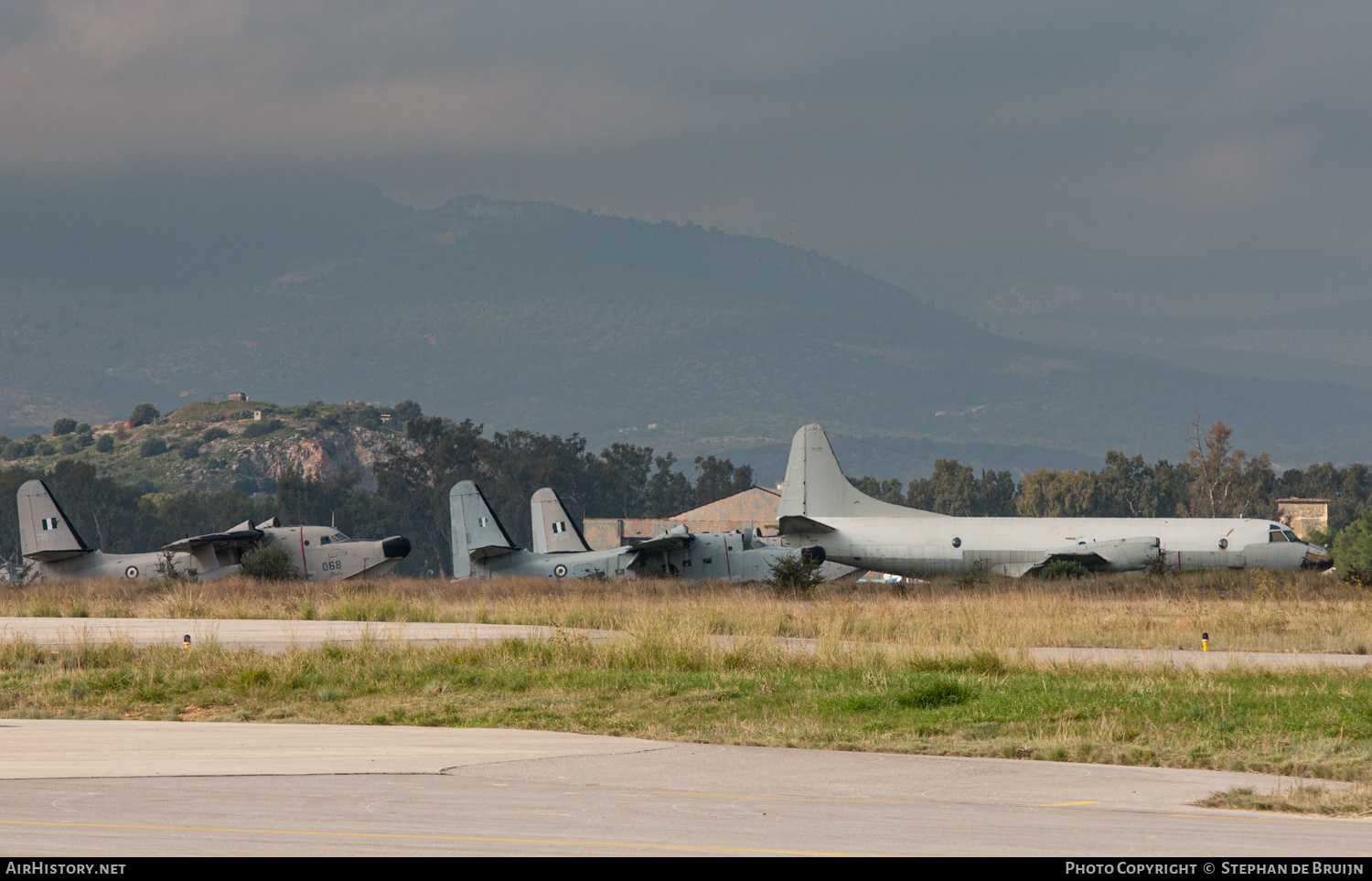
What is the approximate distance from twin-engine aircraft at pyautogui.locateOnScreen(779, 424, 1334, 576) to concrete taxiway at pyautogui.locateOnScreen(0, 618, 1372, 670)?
2117 centimetres

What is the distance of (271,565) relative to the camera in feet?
150

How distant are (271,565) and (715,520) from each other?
95602 mm

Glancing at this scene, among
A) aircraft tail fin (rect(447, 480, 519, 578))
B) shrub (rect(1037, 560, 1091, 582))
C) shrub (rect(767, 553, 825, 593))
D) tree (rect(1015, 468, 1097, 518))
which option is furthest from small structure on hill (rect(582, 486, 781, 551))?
shrub (rect(767, 553, 825, 593))

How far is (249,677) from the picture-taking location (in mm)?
17703

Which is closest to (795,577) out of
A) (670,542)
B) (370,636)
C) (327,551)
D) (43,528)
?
(670,542)

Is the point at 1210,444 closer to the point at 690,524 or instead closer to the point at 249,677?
the point at 690,524

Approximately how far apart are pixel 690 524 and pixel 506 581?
91489 mm

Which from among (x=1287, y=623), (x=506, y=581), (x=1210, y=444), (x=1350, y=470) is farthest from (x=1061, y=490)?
(x=1287, y=623)

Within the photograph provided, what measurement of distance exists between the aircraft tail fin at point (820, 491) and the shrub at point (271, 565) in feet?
63.5

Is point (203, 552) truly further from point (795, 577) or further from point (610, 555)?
point (795, 577)

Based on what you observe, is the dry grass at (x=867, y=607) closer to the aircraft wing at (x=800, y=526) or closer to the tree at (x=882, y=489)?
the aircraft wing at (x=800, y=526)

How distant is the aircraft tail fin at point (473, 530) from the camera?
5016 centimetres

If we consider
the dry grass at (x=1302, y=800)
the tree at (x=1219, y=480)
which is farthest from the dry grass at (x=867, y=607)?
the tree at (x=1219, y=480)

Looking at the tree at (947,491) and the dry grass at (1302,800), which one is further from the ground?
the tree at (947,491)
